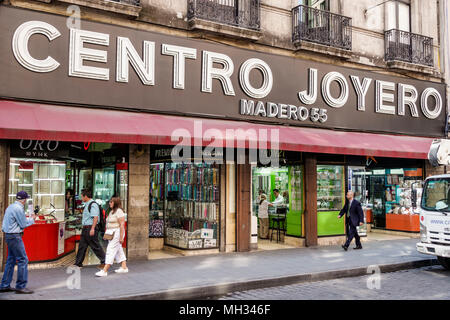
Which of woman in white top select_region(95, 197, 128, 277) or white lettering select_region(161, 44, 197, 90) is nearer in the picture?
woman in white top select_region(95, 197, 128, 277)

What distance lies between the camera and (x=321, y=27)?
14.0 m

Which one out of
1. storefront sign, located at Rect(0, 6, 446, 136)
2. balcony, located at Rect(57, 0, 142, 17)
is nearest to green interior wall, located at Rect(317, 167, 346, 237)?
storefront sign, located at Rect(0, 6, 446, 136)

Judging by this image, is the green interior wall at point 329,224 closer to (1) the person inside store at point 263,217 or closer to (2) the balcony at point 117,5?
(1) the person inside store at point 263,217

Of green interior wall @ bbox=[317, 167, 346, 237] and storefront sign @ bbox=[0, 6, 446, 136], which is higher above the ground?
storefront sign @ bbox=[0, 6, 446, 136]

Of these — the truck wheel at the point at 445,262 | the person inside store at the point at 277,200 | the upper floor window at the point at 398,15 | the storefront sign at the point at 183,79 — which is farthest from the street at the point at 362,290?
the upper floor window at the point at 398,15

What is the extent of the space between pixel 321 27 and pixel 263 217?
6624mm

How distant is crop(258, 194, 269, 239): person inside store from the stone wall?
5305 millimetres

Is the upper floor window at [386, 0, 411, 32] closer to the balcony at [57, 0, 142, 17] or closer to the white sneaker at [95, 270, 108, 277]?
the balcony at [57, 0, 142, 17]

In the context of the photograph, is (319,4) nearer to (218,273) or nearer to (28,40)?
(28,40)

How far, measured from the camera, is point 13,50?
912 cm

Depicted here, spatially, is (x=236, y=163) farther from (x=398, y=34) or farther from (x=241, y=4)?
(x=398, y=34)

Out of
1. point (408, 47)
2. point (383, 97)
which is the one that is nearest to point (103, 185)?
point (383, 97)

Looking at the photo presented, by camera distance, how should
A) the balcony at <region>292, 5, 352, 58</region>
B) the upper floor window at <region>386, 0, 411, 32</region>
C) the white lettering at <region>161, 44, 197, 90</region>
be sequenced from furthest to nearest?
the upper floor window at <region>386, 0, 411, 32</region> → the balcony at <region>292, 5, 352, 58</region> → the white lettering at <region>161, 44, 197, 90</region>

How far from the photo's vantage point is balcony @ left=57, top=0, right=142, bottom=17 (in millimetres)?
9922
